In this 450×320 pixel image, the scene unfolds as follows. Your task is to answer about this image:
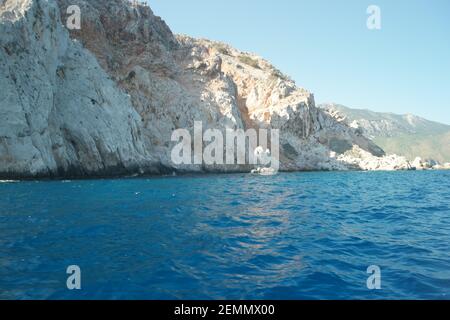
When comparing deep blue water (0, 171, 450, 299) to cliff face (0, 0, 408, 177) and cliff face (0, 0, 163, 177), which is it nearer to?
cliff face (0, 0, 163, 177)

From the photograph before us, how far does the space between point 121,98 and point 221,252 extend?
154ft

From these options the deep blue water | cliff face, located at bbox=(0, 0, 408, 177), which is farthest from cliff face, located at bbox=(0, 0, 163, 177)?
the deep blue water

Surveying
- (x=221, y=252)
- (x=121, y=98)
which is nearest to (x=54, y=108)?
(x=121, y=98)

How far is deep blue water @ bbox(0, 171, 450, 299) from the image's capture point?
280 inches

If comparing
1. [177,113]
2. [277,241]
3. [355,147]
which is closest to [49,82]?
[177,113]

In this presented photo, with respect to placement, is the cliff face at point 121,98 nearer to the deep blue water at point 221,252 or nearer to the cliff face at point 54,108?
the cliff face at point 54,108

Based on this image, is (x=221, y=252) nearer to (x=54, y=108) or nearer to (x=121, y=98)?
(x=54, y=108)

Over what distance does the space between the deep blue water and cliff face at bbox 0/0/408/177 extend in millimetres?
24063

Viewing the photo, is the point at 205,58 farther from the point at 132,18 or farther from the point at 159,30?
the point at 132,18

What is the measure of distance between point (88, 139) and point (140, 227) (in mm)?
34633

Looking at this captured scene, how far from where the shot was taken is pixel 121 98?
52.5 meters

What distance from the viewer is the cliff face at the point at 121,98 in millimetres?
37594

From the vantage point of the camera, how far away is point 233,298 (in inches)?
262

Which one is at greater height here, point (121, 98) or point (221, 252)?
point (121, 98)
